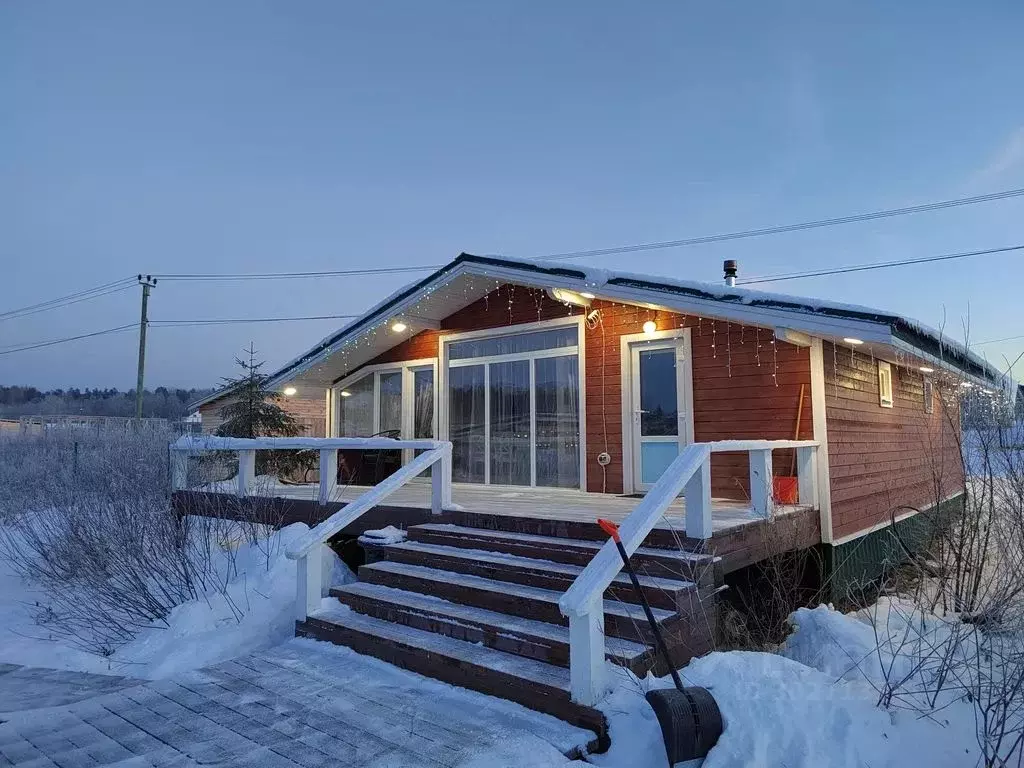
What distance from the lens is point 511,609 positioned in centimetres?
428

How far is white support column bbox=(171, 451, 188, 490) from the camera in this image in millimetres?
7832

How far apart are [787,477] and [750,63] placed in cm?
882

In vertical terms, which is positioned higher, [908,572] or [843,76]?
[843,76]

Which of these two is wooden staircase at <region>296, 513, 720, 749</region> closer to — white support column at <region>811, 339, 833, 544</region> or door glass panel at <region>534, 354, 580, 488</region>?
white support column at <region>811, 339, 833, 544</region>

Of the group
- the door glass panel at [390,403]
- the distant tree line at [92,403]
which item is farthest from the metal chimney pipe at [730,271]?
the distant tree line at [92,403]

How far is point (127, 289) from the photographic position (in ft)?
81.5

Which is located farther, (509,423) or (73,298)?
(73,298)

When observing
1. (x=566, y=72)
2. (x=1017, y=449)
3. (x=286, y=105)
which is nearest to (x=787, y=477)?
(x=1017, y=449)

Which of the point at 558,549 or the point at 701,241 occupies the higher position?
the point at 701,241

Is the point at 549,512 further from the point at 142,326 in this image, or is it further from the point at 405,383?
the point at 142,326

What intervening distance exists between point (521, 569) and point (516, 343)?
5.09 meters

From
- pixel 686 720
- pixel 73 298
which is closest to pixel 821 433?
pixel 686 720

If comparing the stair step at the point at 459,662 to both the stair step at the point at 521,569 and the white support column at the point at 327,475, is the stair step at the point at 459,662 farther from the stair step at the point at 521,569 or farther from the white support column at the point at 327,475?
the white support column at the point at 327,475

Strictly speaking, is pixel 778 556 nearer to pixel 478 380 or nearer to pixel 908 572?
pixel 908 572
